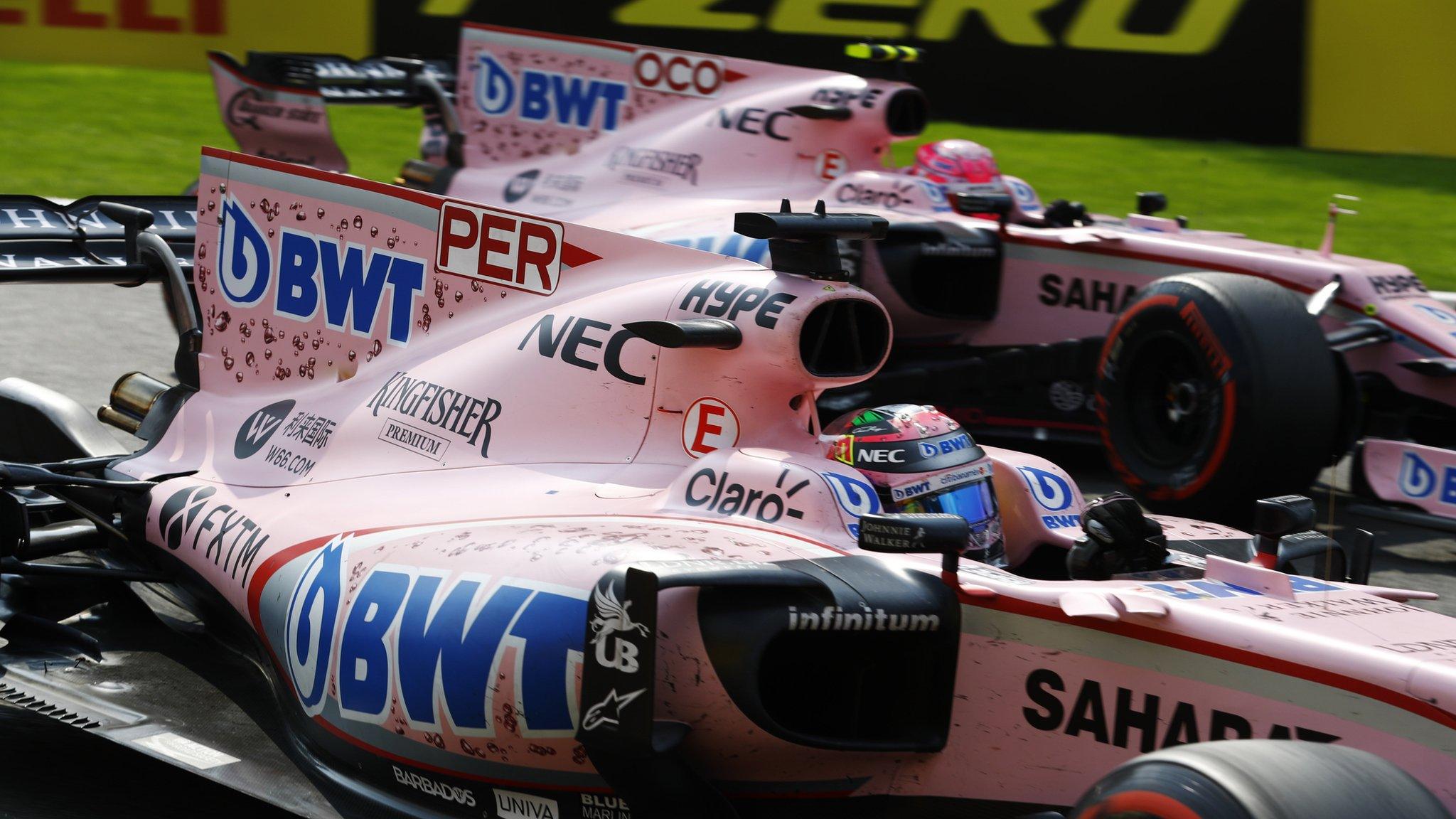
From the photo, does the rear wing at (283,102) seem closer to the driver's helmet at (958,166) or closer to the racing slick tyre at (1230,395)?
the driver's helmet at (958,166)

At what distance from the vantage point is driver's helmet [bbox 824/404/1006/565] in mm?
4113

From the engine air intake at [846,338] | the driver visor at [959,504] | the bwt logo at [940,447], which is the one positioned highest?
the engine air intake at [846,338]

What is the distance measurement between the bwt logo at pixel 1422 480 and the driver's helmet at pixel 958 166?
10.1ft

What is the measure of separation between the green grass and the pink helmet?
5125 millimetres

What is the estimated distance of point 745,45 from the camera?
16922 mm

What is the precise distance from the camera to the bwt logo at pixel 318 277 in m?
4.95

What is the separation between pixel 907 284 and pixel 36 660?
4771mm

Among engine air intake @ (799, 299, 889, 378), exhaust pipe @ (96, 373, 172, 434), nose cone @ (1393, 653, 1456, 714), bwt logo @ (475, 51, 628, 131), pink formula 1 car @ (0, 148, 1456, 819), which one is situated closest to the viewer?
nose cone @ (1393, 653, 1456, 714)

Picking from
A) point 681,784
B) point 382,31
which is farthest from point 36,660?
point 382,31

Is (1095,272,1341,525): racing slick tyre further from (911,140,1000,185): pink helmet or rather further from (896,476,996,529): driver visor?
(896,476,996,529): driver visor

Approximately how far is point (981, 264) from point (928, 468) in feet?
14.9

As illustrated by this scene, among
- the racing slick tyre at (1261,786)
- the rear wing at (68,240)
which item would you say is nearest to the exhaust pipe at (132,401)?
the rear wing at (68,240)

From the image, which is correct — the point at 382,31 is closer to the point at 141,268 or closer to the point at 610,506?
the point at 141,268

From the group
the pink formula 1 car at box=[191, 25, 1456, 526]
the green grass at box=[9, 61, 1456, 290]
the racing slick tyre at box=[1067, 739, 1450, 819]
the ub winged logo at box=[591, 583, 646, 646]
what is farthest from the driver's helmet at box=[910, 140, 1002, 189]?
the racing slick tyre at box=[1067, 739, 1450, 819]
